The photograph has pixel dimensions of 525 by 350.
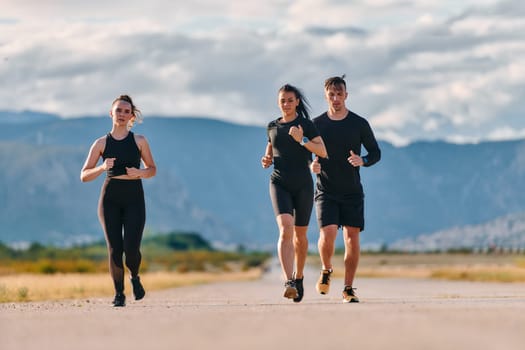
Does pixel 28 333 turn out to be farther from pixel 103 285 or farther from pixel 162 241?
pixel 162 241

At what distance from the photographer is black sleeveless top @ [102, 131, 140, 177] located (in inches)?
593

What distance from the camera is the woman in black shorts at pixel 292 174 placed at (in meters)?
14.9

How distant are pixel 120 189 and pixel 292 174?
1.96m

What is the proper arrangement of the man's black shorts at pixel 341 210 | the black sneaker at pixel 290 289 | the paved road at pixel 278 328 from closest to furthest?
the paved road at pixel 278 328 < the black sneaker at pixel 290 289 < the man's black shorts at pixel 341 210

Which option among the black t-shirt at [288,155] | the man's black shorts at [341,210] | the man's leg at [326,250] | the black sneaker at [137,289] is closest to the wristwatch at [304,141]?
the black t-shirt at [288,155]

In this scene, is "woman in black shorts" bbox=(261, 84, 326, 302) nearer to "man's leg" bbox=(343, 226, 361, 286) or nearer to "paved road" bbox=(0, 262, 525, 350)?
"man's leg" bbox=(343, 226, 361, 286)

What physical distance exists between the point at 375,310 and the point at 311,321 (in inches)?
70.2

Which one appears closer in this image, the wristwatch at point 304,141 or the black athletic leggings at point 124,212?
the wristwatch at point 304,141

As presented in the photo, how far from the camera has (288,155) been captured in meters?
15.0

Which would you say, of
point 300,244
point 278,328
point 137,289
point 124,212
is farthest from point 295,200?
point 278,328

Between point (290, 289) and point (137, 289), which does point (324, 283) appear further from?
point (137, 289)

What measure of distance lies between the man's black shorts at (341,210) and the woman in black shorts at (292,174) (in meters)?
0.16

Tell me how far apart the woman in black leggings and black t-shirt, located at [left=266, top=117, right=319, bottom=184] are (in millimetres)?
1419

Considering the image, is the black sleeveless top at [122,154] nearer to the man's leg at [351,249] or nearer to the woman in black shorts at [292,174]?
the woman in black shorts at [292,174]
